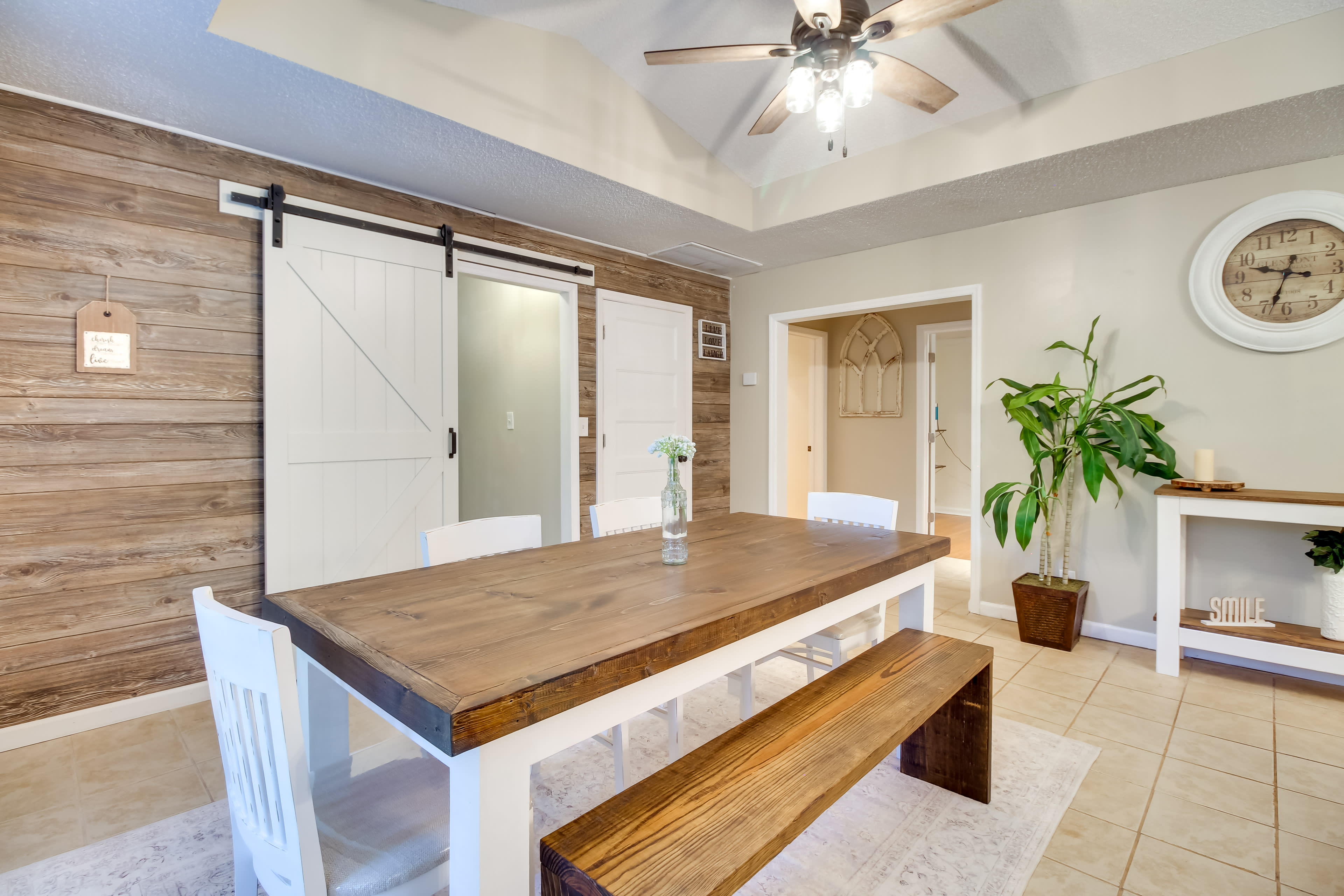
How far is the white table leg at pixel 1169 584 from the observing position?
112 inches

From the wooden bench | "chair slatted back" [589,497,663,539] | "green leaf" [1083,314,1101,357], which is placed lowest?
the wooden bench

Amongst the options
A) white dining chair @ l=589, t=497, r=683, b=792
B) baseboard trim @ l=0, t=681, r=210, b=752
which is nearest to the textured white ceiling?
white dining chair @ l=589, t=497, r=683, b=792

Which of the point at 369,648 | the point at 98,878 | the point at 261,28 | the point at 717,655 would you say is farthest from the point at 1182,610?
the point at 261,28

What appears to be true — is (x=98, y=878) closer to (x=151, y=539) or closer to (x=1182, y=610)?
(x=151, y=539)

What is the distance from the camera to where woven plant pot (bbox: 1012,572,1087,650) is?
10.4 ft

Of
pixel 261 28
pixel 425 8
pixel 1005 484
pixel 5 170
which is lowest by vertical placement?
pixel 1005 484

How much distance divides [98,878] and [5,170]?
2.34 m

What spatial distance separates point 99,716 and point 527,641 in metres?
2.40

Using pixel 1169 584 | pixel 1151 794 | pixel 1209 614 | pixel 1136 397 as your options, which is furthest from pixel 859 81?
pixel 1209 614

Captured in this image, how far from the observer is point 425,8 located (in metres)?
2.33

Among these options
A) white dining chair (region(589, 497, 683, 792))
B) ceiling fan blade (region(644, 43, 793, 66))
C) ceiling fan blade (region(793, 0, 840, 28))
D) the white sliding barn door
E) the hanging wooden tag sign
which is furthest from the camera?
the white sliding barn door

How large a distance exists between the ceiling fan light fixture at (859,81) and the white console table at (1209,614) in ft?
7.53

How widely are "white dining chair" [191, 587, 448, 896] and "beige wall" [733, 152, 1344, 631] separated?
354 centimetres

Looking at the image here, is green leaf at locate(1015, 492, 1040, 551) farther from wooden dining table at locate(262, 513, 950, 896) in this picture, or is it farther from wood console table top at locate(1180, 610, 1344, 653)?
wooden dining table at locate(262, 513, 950, 896)
